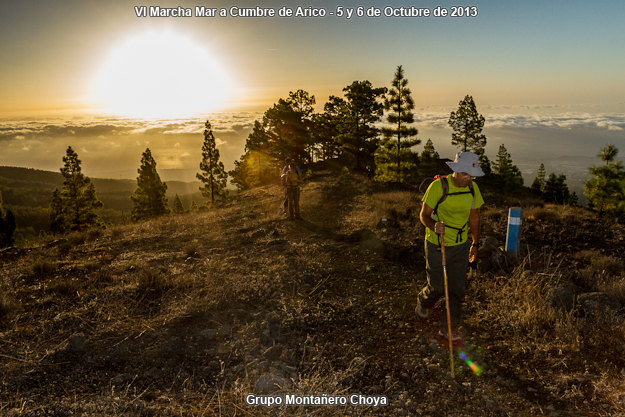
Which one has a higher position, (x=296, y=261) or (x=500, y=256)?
(x=500, y=256)

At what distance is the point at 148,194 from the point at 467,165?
40671 millimetres

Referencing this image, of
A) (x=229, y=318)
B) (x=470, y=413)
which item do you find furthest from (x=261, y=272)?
(x=470, y=413)

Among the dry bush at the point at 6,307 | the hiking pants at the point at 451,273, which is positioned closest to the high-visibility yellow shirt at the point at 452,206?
the hiking pants at the point at 451,273

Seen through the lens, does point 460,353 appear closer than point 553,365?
No

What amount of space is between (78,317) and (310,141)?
33.8 meters

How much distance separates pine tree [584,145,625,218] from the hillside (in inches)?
1593

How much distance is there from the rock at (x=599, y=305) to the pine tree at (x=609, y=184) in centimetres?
4404

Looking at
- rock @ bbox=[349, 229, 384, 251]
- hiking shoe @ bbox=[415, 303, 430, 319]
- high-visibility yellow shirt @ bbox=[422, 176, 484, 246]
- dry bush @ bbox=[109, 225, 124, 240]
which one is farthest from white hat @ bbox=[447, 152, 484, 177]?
dry bush @ bbox=[109, 225, 124, 240]

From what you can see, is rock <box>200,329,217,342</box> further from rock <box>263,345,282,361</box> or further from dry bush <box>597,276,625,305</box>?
dry bush <box>597,276,625,305</box>

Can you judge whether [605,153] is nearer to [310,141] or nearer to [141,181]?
[310,141]

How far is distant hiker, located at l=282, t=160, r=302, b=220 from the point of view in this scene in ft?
42.9

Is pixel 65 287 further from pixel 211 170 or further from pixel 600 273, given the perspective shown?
pixel 211 170

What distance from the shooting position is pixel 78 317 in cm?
511

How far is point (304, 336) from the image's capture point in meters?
4.69
